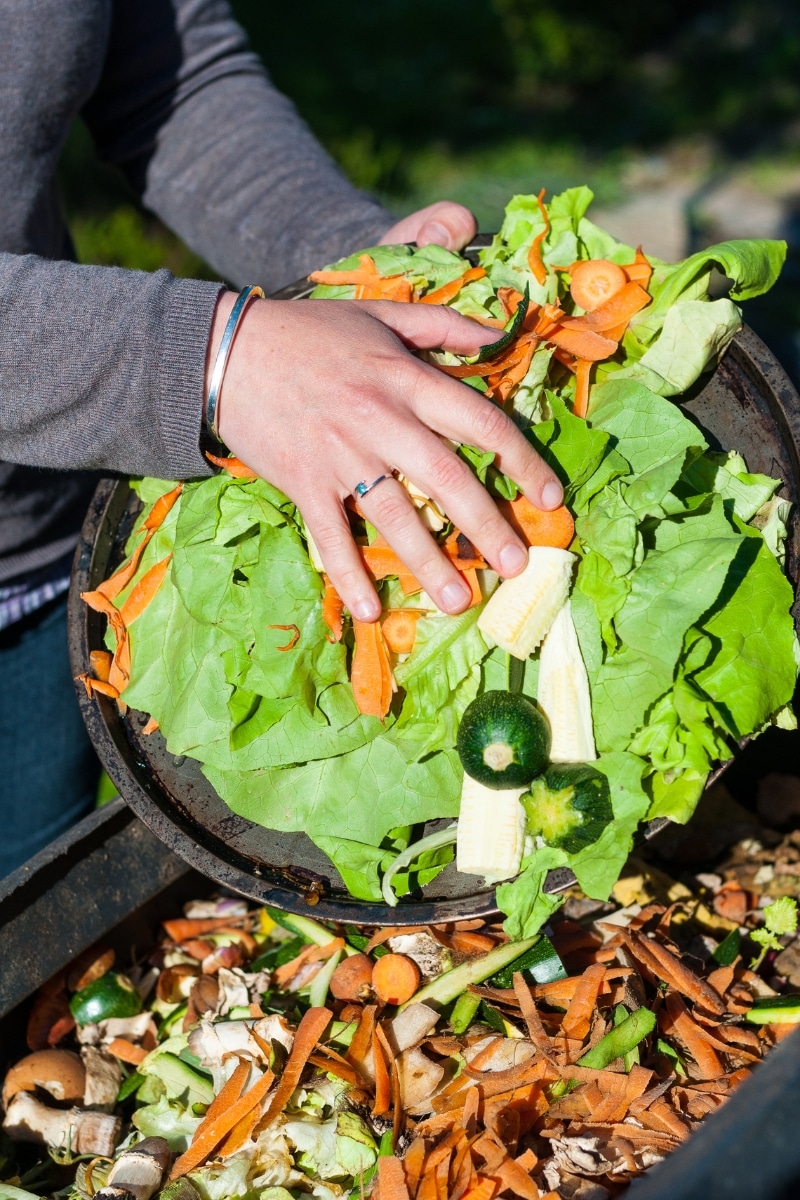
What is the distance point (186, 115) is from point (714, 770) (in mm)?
2735

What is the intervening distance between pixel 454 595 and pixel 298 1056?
1147mm

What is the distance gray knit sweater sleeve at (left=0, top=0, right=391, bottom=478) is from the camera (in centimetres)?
222

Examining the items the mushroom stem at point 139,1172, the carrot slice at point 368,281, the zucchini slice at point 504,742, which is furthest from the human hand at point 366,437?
the mushroom stem at point 139,1172

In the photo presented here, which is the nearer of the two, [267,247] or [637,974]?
[637,974]

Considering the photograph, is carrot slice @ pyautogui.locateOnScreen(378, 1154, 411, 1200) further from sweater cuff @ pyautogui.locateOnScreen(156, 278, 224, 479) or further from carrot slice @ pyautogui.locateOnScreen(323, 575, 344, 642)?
sweater cuff @ pyautogui.locateOnScreen(156, 278, 224, 479)

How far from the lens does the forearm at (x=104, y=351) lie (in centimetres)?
221

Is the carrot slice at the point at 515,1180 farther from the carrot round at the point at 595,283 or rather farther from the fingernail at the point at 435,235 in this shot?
the fingernail at the point at 435,235

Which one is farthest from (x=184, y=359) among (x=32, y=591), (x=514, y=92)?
(x=514, y=92)

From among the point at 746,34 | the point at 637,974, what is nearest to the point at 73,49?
the point at 637,974

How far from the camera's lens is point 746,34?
1015 centimetres

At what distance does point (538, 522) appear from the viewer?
85.5 inches

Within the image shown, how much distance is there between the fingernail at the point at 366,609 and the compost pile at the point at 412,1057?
0.91m

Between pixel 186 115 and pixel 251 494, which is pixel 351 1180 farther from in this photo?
pixel 186 115

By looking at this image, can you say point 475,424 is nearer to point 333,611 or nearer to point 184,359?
point 333,611
